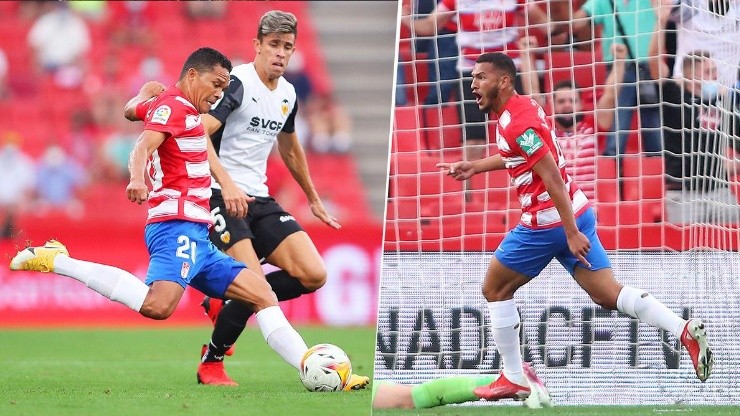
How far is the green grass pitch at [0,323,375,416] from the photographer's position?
18.4 ft

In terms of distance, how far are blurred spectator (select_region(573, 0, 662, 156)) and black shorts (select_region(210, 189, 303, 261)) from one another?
2.24m

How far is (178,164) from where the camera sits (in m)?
6.18

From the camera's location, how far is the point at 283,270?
23.2 ft

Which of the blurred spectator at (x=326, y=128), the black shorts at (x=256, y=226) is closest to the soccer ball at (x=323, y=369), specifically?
the black shorts at (x=256, y=226)

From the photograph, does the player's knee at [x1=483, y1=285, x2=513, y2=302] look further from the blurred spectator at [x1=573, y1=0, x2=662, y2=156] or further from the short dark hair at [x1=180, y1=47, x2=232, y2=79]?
the blurred spectator at [x1=573, y1=0, x2=662, y2=156]

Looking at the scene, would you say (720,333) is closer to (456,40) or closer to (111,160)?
(456,40)

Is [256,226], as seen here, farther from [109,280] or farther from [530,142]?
[530,142]

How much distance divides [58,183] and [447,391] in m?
11.8

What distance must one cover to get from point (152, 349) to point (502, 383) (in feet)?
16.4

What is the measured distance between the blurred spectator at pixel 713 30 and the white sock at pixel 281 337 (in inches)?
118

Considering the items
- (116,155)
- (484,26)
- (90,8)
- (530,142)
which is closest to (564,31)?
(484,26)

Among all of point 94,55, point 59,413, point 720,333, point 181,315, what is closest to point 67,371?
point 59,413

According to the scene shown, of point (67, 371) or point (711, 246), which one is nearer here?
point (711, 246)

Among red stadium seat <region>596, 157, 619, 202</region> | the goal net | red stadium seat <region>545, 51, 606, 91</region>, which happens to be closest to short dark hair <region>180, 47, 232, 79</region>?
the goal net
